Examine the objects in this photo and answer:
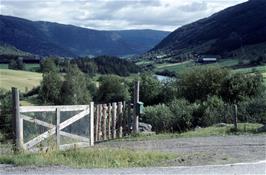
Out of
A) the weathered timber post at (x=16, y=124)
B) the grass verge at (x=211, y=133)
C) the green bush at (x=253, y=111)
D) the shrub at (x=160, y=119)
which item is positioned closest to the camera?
the weathered timber post at (x=16, y=124)

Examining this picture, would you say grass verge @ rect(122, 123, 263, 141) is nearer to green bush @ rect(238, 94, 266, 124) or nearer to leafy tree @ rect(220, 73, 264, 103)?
green bush @ rect(238, 94, 266, 124)

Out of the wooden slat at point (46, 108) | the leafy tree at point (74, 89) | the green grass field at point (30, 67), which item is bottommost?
the leafy tree at point (74, 89)

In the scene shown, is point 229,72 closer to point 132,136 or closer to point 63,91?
point 132,136

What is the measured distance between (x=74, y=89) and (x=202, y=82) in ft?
Answer: 131

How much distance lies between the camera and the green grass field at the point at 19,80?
337 ft

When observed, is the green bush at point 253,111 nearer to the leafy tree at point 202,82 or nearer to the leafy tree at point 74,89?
the leafy tree at point 202,82

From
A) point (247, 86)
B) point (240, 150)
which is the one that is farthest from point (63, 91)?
point (240, 150)

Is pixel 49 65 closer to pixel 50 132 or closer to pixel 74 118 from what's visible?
pixel 74 118

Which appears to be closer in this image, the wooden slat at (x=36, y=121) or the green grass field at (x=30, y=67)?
the wooden slat at (x=36, y=121)

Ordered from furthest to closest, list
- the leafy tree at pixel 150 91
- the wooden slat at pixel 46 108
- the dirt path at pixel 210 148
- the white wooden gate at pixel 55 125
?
the leafy tree at pixel 150 91
the wooden slat at pixel 46 108
the white wooden gate at pixel 55 125
the dirt path at pixel 210 148

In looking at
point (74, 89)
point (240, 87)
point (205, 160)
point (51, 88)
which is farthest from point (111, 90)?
point (205, 160)

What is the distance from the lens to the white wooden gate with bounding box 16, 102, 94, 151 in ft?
50.4

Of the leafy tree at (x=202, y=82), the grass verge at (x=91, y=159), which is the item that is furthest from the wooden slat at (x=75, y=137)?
the leafy tree at (x=202, y=82)

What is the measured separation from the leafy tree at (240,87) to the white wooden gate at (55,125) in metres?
27.2
